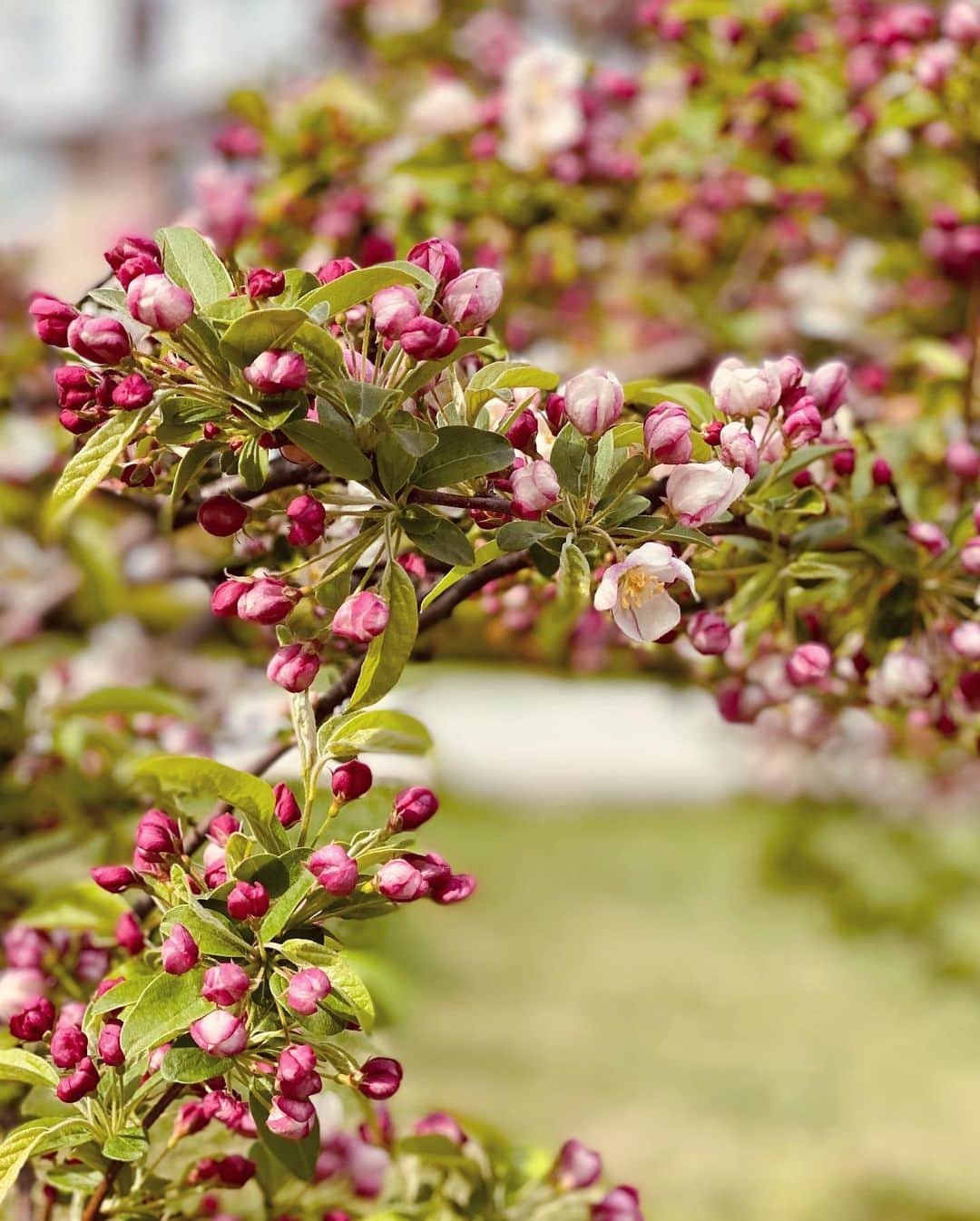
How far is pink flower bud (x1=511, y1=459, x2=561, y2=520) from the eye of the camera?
64 cm

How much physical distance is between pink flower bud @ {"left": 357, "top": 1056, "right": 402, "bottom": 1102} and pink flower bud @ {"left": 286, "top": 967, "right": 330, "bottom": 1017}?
0.06 metres

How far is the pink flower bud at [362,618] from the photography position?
0.63m

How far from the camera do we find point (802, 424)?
724 millimetres

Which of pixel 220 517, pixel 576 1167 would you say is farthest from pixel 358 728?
pixel 576 1167

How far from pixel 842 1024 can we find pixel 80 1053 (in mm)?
2230

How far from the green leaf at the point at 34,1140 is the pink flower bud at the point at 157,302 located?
0.40m

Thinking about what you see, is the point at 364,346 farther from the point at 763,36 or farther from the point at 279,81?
the point at 279,81

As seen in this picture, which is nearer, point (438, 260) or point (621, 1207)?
point (438, 260)

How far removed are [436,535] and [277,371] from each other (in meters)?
0.12

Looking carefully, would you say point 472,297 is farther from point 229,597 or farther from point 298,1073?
point 298,1073

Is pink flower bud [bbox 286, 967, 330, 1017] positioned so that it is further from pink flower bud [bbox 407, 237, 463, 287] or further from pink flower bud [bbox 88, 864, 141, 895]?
pink flower bud [bbox 407, 237, 463, 287]

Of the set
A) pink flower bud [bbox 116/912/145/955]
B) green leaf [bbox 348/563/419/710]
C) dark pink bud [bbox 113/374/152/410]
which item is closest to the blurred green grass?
pink flower bud [bbox 116/912/145/955]

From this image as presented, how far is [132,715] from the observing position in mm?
1351

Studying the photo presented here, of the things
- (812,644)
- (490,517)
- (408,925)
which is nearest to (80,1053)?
(490,517)
